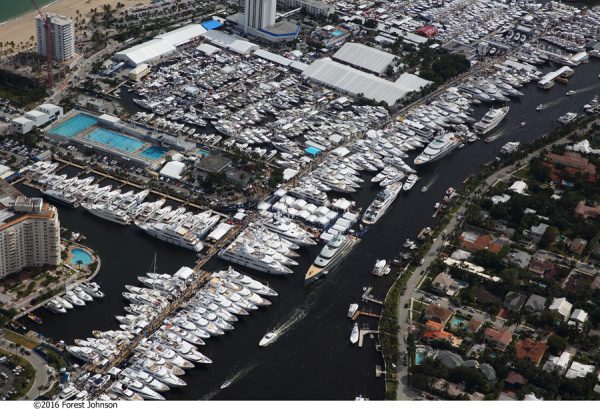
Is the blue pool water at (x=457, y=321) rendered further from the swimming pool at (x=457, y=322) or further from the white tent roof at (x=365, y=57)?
the white tent roof at (x=365, y=57)

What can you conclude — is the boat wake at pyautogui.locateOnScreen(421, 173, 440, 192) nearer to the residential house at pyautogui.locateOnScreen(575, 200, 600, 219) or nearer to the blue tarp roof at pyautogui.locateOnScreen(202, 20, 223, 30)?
the residential house at pyautogui.locateOnScreen(575, 200, 600, 219)

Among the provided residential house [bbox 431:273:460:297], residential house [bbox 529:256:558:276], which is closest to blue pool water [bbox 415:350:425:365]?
residential house [bbox 431:273:460:297]

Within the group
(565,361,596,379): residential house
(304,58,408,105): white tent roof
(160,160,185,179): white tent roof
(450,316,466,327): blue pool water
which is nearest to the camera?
(565,361,596,379): residential house

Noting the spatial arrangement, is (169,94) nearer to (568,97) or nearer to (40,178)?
(40,178)

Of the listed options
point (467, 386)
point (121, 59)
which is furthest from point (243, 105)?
point (467, 386)

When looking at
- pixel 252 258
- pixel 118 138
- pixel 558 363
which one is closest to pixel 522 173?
pixel 558 363

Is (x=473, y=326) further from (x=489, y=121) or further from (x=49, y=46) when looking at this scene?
(x=49, y=46)
